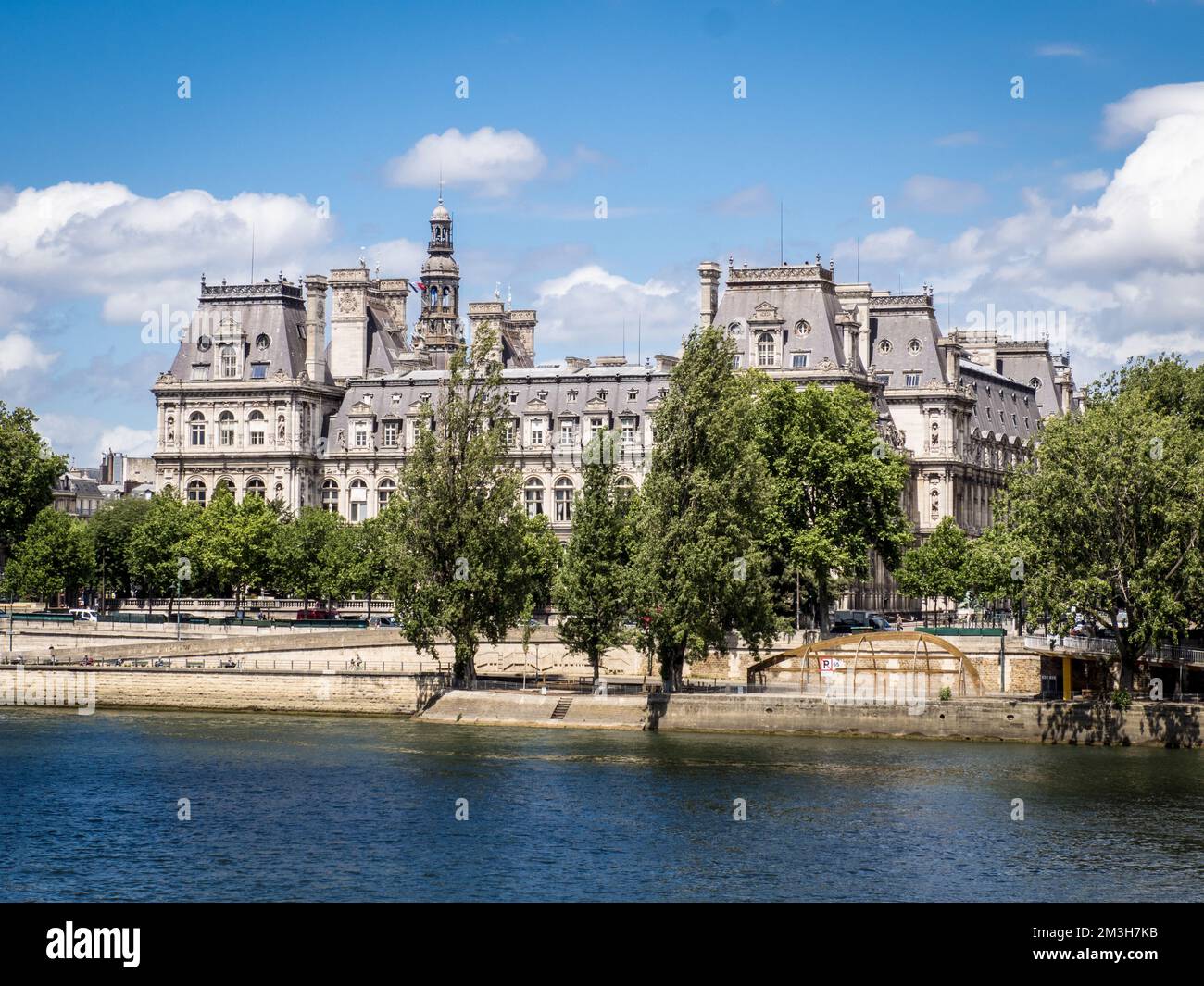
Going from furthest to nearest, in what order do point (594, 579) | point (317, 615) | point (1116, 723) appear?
point (317, 615), point (594, 579), point (1116, 723)

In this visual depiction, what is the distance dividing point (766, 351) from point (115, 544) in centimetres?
4380

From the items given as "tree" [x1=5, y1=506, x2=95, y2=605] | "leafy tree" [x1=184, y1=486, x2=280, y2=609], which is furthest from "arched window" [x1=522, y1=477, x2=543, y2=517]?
"tree" [x1=5, y1=506, x2=95, y2=605]

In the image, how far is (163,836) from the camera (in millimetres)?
56969

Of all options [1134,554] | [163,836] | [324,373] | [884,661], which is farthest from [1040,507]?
[324,373]

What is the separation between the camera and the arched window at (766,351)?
128250mm

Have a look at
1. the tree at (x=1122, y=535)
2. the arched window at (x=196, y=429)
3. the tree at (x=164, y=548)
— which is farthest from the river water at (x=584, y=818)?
the arched window at (x=196, y=429)

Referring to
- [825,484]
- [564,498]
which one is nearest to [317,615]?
[564,498]

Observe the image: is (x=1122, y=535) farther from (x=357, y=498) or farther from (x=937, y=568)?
(x=357, y=498)

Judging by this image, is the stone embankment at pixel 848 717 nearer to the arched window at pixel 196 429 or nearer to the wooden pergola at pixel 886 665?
the wooden pergola at pixel 886 665

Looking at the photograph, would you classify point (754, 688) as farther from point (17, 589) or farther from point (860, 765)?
point (17, 589)

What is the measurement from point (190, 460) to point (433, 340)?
2455 cm

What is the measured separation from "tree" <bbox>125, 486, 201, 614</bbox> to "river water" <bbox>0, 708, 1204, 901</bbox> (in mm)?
38443

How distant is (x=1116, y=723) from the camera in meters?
77.8

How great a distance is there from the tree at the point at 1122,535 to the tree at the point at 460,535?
2243cm
